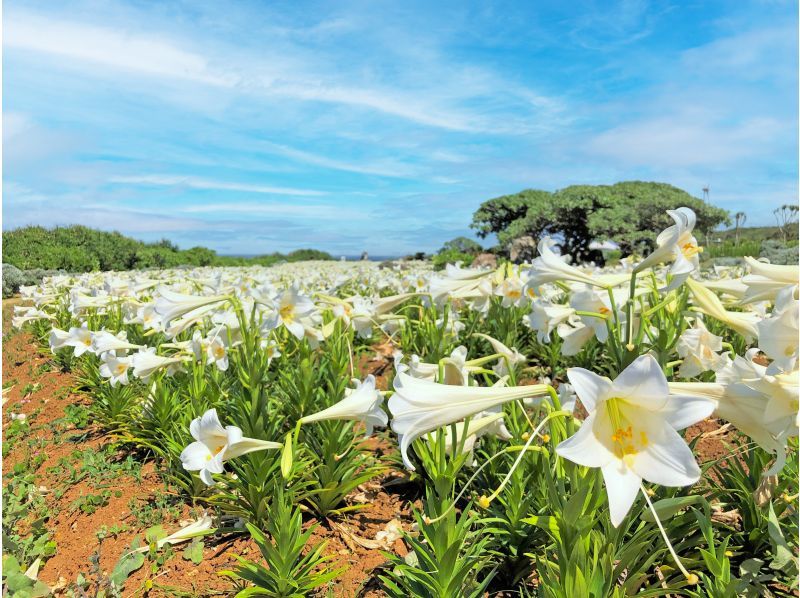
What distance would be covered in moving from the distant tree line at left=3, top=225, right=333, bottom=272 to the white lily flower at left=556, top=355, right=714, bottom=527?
2043 centimetres

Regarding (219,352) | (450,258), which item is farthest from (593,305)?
(450,258)

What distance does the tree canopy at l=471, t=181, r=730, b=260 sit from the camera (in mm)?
17344

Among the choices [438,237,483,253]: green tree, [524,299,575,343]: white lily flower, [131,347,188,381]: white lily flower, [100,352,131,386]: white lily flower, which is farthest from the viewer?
[438,237,483,253]: green tree

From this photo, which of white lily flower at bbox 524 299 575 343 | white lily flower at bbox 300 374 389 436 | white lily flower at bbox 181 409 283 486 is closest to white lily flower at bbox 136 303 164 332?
white lily flower at bbox 181 409 283 486

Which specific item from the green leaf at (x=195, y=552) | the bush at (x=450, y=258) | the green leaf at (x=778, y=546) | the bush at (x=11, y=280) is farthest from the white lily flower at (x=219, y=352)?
the bush at (x=450, y=258)

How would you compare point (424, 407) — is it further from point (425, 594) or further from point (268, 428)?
point (268, 428)

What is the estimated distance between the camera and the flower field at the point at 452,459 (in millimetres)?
1323

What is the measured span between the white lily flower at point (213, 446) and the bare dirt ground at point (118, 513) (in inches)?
29.8

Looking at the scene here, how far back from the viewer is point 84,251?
64.1 ft

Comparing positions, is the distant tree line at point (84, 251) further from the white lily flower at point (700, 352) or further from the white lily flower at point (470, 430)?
the white lily flower at point (700, 352)

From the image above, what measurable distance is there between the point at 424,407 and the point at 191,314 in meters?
2.14

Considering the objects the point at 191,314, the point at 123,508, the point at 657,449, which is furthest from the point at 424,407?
the point at 123,508

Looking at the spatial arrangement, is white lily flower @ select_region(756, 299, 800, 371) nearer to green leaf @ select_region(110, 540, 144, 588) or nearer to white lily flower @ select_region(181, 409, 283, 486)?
white lily flower @ select_region(181, 409, 283, 486)

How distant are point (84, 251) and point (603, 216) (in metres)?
18.6
